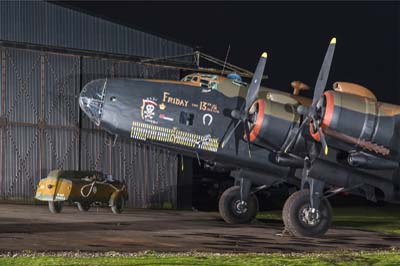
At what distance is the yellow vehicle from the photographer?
2931cm

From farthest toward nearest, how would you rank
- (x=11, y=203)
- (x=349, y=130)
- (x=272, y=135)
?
(x=11, y=203) → (x=272, y=135) → (x=349, y=130)

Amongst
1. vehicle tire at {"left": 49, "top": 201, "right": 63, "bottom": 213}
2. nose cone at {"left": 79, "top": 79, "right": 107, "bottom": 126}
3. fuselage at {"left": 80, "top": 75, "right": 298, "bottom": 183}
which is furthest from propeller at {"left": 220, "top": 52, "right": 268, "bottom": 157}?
vehicle tire at {"left": 49, "top": 201, "right": 63, "bottom": 213}

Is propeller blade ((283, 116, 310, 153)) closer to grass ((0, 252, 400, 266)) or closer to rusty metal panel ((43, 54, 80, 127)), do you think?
grass ((0, 252, 400, 266))

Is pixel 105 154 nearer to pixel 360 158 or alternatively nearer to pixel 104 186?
pixel 104 186

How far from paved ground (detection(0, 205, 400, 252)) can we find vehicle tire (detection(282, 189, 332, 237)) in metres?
0.39

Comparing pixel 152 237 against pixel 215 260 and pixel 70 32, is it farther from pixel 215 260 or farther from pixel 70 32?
pixel 70 32

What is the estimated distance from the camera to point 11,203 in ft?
124

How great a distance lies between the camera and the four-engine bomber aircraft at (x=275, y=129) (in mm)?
20734

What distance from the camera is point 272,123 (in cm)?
2228

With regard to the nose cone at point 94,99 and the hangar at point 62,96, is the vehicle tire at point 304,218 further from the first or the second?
the hangar at point 62,96

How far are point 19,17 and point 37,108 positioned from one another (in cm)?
565

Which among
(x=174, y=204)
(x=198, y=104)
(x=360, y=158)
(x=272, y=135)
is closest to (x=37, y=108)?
(x=174, y=204)

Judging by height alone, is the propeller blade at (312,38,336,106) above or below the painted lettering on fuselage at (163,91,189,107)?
above

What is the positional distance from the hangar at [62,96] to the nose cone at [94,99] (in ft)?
49.7
